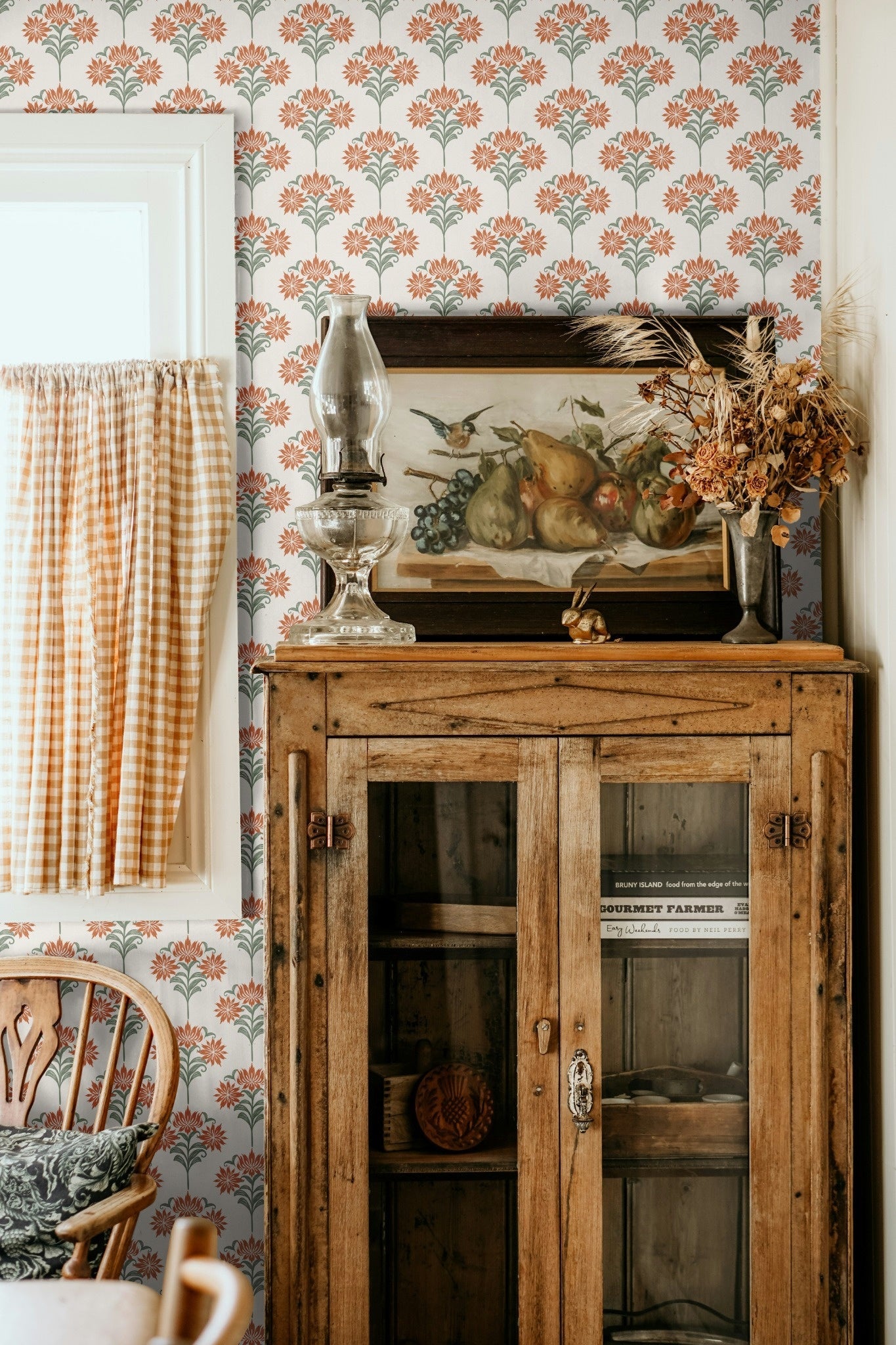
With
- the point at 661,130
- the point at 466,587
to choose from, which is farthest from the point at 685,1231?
the point at 661,130

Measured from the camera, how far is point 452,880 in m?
1.77

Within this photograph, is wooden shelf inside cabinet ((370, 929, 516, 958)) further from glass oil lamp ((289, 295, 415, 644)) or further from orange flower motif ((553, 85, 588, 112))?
orange flower motif ((553, 85, 588, 112))

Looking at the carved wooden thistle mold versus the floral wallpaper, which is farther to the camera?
the floral wallpaper

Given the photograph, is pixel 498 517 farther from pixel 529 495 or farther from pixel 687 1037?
pixel 687 1037

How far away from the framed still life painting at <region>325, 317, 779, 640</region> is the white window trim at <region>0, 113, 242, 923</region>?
1.08 ft

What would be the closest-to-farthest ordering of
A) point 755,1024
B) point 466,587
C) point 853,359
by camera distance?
point 755,1024 < point 853,359 < point 466,587

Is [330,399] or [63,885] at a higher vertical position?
[330,399]

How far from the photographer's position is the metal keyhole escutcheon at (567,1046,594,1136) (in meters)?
1.74

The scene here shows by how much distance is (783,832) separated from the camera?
1747 mm

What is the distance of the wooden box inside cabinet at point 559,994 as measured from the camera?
5.68 ft

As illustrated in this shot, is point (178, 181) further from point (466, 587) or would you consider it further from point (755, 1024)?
point (755, 1024)

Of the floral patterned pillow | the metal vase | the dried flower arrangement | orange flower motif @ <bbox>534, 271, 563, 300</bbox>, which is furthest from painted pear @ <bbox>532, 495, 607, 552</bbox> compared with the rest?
the floral patterned pillow

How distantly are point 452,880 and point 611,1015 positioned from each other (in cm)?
35

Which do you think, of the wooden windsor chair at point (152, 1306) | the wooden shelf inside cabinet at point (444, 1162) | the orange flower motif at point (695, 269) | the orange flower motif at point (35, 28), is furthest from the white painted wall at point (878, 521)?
the orange flower motif at point (35, 28)
